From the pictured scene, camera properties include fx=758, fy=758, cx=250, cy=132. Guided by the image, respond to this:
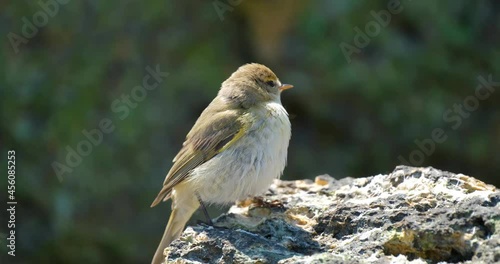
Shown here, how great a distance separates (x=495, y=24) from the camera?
9.32 meters

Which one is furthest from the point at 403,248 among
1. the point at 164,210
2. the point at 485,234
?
the point at 164,210

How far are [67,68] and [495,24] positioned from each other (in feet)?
17.4

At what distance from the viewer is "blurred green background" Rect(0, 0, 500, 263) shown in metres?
8.84

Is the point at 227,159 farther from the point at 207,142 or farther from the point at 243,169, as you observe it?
the point at 207,142

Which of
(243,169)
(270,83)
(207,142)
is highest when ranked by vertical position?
(270,83)

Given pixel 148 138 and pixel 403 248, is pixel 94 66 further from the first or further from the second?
pixel 403 248

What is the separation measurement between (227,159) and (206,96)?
3.84 metres

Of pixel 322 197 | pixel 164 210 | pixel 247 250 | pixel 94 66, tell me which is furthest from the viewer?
pixel 94 66

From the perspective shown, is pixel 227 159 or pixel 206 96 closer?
pixel 227 159

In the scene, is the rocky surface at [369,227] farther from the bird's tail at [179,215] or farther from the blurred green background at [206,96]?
the blurred green background at [206,96]

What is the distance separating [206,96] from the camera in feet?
29.6

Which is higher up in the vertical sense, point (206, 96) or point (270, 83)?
point (206, 96)

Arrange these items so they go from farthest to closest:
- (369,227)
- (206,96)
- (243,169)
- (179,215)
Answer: (206,96) < (179,215) < (243,169) < (369,227)

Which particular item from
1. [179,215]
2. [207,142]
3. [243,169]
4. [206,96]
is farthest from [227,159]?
[206,96]
